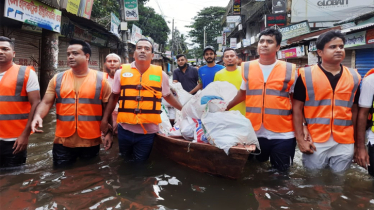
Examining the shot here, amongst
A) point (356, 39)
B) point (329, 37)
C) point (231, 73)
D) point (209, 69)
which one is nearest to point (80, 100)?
point (231, 73)

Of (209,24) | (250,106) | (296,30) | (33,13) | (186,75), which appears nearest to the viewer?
(250,106)

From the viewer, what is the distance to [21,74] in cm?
302

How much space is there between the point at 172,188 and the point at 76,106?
4.72 feet

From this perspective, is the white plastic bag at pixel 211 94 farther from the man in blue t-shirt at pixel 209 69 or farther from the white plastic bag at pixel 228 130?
Result: the man in blue t-shirt at pixel 209 69

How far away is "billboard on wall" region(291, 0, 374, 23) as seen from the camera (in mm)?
15930

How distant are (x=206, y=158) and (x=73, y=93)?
1.70m

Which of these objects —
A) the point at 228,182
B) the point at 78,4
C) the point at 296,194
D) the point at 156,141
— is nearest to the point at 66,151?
the point at 156,141

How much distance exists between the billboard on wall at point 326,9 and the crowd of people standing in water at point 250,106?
15.8 metres

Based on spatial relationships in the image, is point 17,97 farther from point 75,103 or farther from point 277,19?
point 277,19

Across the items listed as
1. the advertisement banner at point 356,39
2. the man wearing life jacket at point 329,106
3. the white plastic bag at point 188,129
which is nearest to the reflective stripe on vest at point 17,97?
the white plastic bag at point 188,129

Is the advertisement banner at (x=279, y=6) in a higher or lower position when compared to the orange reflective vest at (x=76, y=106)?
higher

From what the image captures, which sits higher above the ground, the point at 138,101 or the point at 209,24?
the point at 209,24

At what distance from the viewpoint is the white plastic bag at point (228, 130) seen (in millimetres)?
2809

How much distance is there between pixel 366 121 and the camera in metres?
2.82
